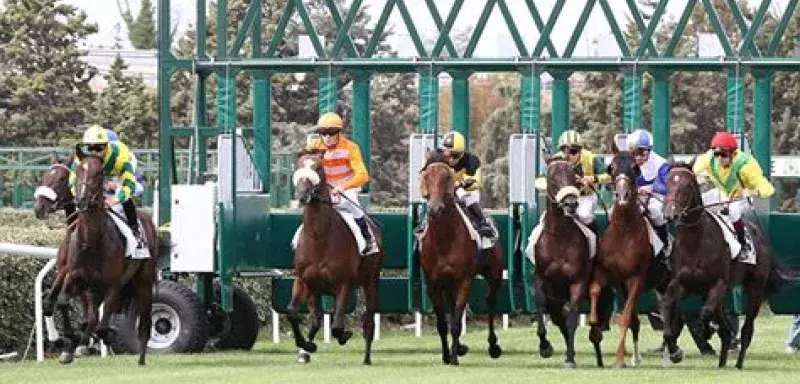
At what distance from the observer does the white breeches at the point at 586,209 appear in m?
19.6

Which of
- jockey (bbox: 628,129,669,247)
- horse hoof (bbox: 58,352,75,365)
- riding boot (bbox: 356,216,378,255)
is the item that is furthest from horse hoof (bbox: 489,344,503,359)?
horse hoof (bbox: 58,352,75,365)

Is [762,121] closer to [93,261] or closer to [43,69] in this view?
[93,261]

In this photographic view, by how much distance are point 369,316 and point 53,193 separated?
2.74 meters

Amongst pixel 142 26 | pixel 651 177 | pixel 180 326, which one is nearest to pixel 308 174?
pixel 651 177

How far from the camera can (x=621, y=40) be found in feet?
73.2

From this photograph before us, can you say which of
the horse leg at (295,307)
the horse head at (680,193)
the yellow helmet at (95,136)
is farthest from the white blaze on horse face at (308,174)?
the horse head at (680,193)

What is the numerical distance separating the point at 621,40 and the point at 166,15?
4.02 metres

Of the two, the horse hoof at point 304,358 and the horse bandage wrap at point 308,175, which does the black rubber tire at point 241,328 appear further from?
the horse bandage wrap at point 308,175

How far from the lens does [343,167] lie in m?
20.2

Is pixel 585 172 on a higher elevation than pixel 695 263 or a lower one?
higher

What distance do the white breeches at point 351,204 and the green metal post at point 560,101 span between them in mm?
2940

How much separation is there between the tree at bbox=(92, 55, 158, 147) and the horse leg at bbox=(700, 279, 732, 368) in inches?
901

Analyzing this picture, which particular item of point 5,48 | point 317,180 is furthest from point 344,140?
point 5,48

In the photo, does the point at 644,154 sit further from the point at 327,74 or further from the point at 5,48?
the point at 5,48
